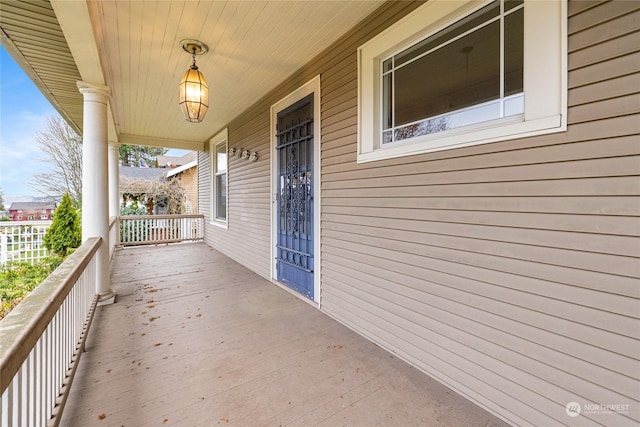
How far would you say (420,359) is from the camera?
2.20 meters

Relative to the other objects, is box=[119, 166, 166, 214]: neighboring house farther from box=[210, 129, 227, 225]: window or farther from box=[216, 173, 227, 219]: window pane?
box=[216, 173, 227, 219]: window pane

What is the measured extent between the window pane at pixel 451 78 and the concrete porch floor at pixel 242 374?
206cm

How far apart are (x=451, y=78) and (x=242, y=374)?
275 centimetres

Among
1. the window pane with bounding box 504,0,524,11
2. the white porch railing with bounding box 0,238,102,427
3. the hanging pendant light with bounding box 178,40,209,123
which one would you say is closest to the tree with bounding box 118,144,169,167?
the hanging pendant light with bounding box 178,40,209,123

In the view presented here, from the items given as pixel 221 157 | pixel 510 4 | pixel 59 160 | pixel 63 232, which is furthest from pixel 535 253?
pixel 59 160

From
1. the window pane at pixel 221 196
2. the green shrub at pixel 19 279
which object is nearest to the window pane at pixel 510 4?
the window pane at pixel 221 196

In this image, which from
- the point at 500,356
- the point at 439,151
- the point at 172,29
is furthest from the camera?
the point at 172,29

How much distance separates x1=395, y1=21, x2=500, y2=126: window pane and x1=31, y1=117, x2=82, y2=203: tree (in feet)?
48.8

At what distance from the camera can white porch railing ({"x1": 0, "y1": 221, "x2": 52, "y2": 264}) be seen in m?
6.07

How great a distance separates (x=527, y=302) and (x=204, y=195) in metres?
8.10

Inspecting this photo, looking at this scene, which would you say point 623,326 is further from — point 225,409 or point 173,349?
point 173,349

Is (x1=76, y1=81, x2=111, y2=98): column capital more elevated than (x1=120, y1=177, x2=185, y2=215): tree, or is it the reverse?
(x1=76, y1=81, x2=111, y2=98): column capital

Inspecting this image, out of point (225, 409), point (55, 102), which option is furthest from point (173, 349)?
point (55, 102)

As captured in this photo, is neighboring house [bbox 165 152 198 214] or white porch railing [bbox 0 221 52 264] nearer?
white porch railing [bbox 0 221 52 264]
